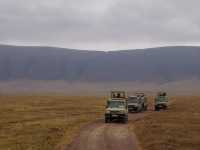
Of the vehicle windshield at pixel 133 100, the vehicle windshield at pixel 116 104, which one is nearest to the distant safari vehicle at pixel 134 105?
the vehicle windshield at pixel 133 100

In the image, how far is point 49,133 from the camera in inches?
1650

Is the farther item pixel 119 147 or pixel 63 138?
pixel 63 138

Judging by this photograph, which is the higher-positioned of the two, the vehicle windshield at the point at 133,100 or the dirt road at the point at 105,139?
the vehicle windshield at the point at 133,100

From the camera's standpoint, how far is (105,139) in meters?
37.2

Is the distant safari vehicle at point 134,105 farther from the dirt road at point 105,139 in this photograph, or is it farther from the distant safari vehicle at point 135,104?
the dirt road at point 105,139

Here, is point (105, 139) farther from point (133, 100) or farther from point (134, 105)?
point (133, 100)

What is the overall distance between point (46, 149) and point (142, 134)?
10.6m

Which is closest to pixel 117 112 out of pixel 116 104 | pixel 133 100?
pixel 116 104

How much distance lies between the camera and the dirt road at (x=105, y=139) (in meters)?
32.8

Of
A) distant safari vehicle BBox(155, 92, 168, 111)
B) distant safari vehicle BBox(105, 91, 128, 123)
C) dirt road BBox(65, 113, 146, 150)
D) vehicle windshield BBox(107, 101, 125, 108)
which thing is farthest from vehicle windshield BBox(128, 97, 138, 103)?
dirt road BBox(65, 113, 146, 150)

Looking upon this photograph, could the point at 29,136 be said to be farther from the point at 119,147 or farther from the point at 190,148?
the point at 190,148

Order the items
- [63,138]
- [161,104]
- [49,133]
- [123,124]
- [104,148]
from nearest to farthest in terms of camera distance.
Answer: [104,148], [63,138], [49,133], [123,124], [161,104]

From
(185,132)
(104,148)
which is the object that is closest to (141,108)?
(185,132)

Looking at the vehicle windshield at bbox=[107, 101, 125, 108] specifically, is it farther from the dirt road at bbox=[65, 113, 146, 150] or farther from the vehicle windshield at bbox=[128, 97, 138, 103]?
the vehicle windshield at bbox=[128, 97, 138, 103]
